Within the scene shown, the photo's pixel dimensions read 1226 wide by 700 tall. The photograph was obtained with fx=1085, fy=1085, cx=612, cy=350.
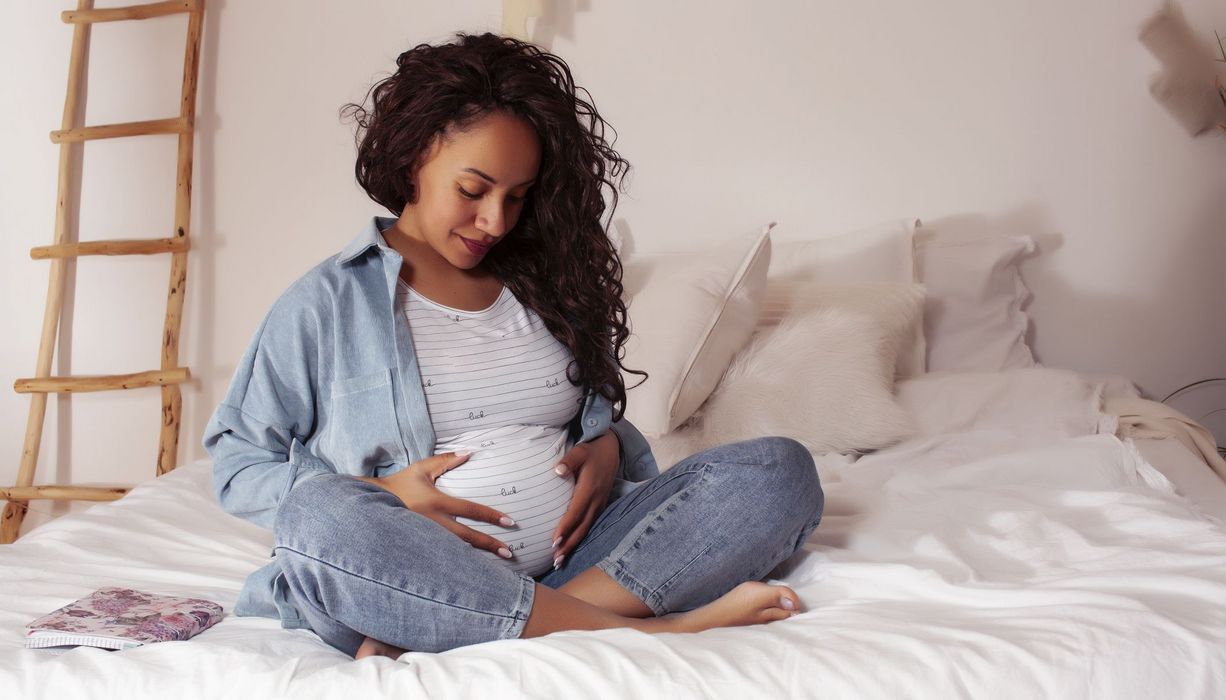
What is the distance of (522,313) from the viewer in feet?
5.31

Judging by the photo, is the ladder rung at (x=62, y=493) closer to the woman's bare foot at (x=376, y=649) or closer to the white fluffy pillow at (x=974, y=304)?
the woman's bare foot at (x=376, y=649)

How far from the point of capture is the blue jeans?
1.20 m

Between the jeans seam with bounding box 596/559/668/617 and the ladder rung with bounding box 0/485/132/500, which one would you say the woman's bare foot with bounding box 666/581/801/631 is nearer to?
the jeans seam with bounding box 596/559/668/617

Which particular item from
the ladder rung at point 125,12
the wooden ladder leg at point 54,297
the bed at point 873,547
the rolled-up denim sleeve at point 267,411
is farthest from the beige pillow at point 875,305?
the wooden ladder leg at point 54,297

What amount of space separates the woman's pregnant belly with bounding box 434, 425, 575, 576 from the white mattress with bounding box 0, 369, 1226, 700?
26 centimetres

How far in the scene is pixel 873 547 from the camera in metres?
1.54

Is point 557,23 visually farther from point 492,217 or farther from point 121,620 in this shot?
point 121,620

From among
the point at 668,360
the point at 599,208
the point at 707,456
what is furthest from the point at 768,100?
the point at 707,456

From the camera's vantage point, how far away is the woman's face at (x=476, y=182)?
1.46 m

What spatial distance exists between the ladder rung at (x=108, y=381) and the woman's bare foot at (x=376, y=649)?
6.74 ft

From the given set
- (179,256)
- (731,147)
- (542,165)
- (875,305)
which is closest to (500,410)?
(542,165)

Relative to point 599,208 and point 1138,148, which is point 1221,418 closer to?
point 1138,148

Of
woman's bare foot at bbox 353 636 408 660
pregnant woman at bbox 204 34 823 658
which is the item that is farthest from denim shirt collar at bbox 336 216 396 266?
woman's bare foot at bbox 353 636 408 660

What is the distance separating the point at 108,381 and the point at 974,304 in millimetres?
2373
